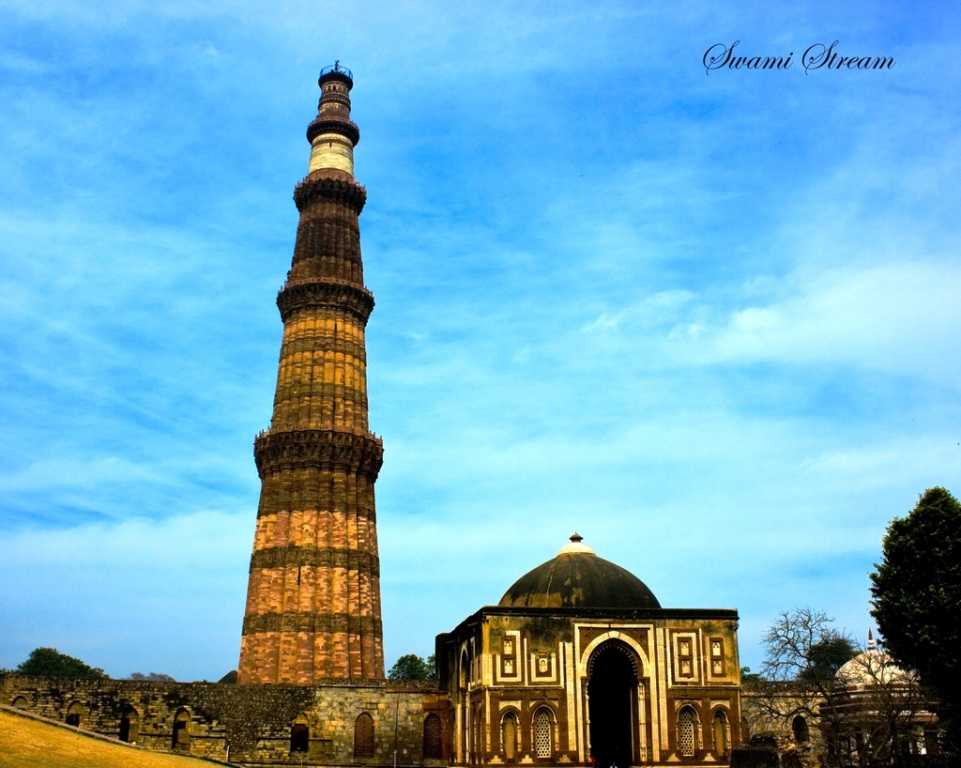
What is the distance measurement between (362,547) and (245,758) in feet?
35.8

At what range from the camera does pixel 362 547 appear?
4588 centimetres

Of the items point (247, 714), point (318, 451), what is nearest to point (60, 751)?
point (247, 714)

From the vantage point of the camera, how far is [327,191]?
51.3 meters

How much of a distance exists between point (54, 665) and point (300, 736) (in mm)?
54211

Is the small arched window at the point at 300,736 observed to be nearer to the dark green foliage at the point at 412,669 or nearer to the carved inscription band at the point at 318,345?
the carved inscription band at the point at 318,345

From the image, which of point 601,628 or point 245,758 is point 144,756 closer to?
point 245,758

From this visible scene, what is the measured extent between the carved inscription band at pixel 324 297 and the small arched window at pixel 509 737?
21956 mm

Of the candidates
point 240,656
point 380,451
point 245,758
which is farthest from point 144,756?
point 380,451

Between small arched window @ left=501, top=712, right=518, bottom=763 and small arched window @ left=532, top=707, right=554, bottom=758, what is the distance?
681mm

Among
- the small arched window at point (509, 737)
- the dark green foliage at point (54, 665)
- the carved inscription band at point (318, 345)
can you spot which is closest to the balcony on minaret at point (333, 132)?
the carved inscription band at point (318, 345)

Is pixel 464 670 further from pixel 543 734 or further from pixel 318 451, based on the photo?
pixel 318 451

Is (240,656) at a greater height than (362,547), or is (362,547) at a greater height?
(362,547)

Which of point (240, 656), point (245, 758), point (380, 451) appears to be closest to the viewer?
point (245, 758)

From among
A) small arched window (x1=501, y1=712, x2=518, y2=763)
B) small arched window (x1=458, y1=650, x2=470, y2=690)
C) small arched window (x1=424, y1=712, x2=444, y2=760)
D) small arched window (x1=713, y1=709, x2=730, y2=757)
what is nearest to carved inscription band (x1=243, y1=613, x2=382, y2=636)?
small arched window (x1=424, y1=712, x2=444, y2=760)
